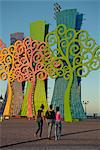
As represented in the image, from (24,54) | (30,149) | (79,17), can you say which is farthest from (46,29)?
(30,149)

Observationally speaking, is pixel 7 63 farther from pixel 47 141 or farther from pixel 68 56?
pixel 47 141

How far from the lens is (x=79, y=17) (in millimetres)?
54656

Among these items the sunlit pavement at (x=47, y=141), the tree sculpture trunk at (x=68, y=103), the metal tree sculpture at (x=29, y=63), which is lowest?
the sunlit pavement at (x=47, y=141)

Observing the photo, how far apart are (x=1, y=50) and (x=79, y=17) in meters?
13.1

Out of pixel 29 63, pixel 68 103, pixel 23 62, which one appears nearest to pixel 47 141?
pixel 68 103

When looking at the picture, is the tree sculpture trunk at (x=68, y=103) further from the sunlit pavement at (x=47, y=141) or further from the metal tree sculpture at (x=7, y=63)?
the sunlit pavement at (x=47, y=141)

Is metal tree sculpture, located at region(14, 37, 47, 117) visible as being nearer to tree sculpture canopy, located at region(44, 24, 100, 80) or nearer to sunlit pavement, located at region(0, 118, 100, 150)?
tree sculpture canopy, located at region(44, 24, 100, 80)

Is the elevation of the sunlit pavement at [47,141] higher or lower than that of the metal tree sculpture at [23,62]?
lower

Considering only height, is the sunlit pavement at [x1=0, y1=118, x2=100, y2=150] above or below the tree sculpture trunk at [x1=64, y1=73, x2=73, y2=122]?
below

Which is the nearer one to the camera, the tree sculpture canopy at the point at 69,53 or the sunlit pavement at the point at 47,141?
the sunlit pavement at the point at 47,141

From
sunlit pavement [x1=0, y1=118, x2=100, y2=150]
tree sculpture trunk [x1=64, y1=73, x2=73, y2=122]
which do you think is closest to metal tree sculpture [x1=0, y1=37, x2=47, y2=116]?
tree sculpture trunk [x1=64, y1=73, x2=73, y2=122]

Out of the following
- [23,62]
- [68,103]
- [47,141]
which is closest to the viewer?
[47,141]

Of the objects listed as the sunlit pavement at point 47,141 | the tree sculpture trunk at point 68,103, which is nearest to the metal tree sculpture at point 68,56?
the tree sculpture trunk at point 68,103

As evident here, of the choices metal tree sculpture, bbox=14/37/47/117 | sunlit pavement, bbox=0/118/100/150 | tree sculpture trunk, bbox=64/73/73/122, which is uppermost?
metal tree sculpture, bbox=14/37/47/117
